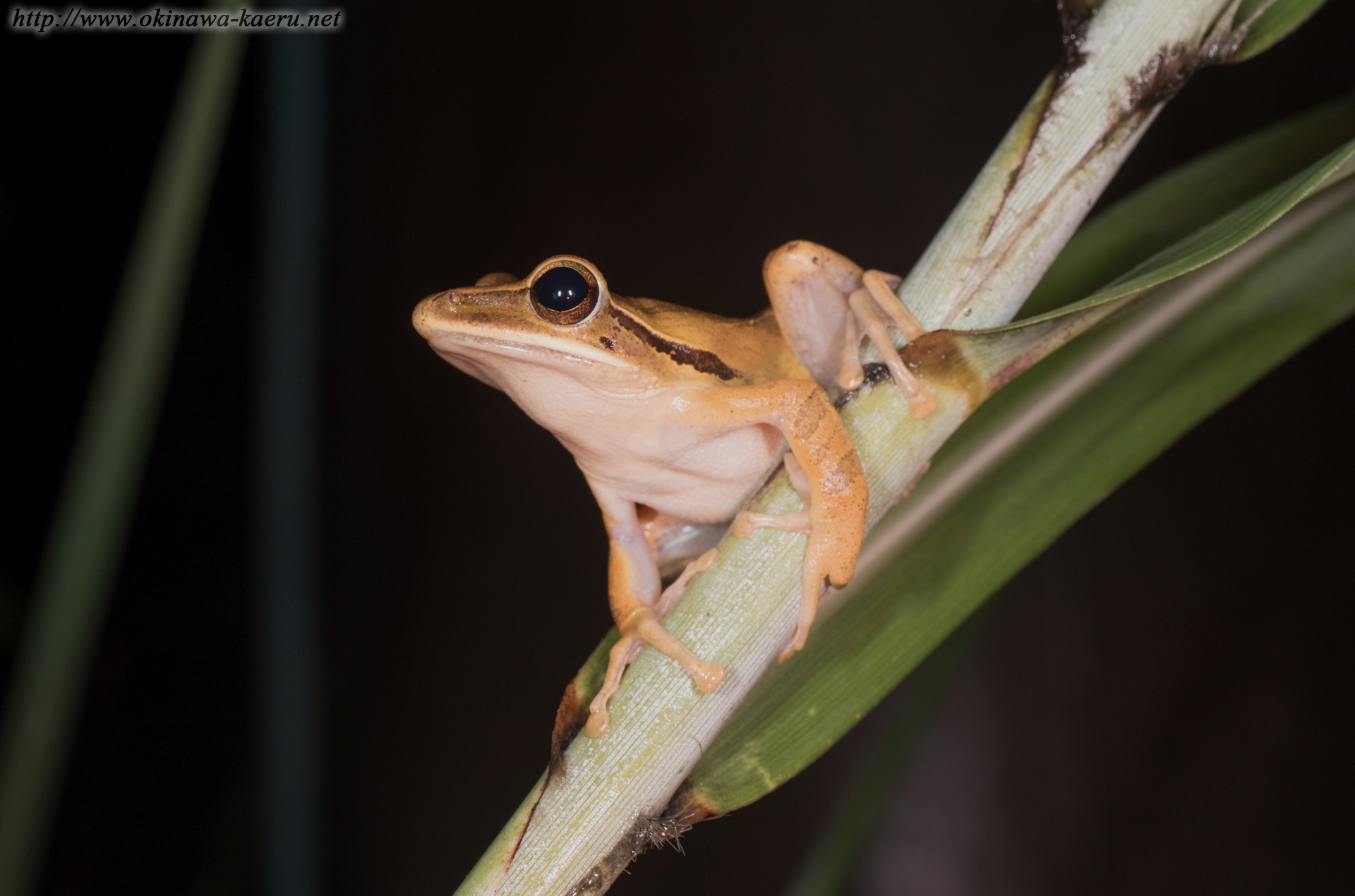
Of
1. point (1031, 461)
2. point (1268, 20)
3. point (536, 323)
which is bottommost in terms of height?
point (1031, 461)

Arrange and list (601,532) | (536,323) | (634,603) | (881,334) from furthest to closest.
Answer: (601,532) < (634,603) < (536,323) < (881,334)

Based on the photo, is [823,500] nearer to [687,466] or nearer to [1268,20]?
[687,466]

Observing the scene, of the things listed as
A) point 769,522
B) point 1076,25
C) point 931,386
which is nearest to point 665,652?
point 769,522

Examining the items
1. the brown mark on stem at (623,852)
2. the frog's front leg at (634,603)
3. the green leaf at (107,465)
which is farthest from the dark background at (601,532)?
the brown mark on stem at (623,852)

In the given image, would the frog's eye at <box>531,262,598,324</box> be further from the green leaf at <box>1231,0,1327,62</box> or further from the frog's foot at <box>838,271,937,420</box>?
the green leaf at <box>1231,0,1327,62</box>

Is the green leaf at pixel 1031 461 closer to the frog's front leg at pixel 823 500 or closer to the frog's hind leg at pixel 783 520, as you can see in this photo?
the frog's front leg at pixel 823 500

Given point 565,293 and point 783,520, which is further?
point 565,293

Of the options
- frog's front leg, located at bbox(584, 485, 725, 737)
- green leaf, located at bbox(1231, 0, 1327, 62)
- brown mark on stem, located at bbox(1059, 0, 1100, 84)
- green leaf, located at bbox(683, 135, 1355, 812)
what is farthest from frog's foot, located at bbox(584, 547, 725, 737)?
green leaf, located at bbox(1231, 0, 1327, 62)

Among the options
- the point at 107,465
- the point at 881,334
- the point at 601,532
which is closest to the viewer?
the point at 107,465
